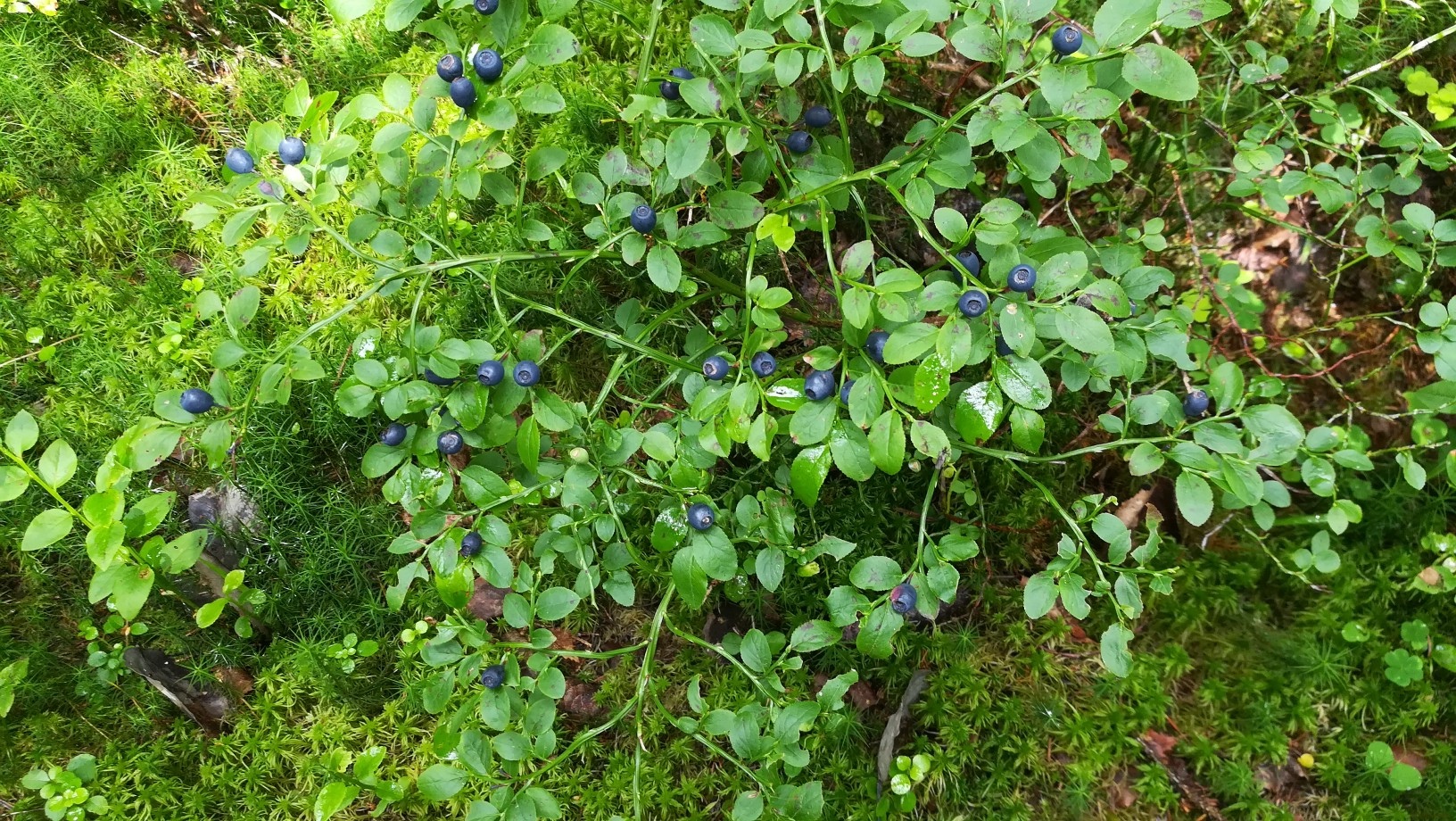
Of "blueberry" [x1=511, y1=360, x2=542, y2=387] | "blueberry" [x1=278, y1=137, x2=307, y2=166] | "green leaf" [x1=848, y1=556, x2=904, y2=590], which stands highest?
"blueberry" [x1=278, y1=137, x2=307, y2=166]

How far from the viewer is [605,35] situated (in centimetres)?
280

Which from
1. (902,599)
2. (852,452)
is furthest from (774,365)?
(902,599)

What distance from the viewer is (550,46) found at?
1652 millimetres

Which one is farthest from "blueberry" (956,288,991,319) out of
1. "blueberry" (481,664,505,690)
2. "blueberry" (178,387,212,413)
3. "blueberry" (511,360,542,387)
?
"blueberry" (178,387,212,413)

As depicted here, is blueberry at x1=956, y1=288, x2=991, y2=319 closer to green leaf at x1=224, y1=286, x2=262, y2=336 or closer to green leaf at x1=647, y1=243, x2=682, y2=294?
green leaf at x1=647, y1=243, x2=682, y2=294

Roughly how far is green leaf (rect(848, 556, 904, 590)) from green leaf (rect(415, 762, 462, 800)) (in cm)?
93

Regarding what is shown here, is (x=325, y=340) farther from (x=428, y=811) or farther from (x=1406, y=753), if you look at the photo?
(x=1406, y=753)

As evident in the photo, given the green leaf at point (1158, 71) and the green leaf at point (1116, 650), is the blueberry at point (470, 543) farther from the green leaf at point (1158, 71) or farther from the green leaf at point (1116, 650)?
the green leaf at point (1158, 71)

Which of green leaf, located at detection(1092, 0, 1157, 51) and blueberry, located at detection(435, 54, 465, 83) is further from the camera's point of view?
blueberry, located at detection(435, 54, 465, 83)

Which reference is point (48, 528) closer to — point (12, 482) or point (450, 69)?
point (12, 482)

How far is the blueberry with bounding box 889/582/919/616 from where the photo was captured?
1768 millimetres

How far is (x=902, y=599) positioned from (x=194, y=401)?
5.04ft

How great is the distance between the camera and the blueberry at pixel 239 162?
65.0 inches

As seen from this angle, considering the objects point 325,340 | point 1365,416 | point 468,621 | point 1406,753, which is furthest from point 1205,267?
point 325,340
